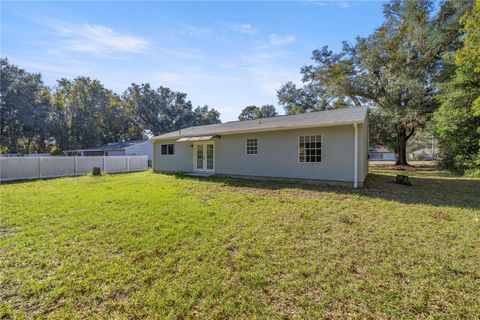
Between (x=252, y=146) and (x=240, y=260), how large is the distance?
829 cm

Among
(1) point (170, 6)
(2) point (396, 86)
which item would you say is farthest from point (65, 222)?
(2) point (396, 86)

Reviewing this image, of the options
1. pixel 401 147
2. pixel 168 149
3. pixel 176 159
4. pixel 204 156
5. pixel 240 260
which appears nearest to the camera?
pixel 240 260

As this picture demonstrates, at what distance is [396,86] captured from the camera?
58.3 feet

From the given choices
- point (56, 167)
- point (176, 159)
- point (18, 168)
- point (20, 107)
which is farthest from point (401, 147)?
point (20, 107)

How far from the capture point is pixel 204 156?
13602 mm

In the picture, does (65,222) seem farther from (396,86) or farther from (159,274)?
(396,86)

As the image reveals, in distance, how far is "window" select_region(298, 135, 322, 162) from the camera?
9701mm

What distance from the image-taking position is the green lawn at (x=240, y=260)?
2557 millimetres

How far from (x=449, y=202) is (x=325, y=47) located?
20.6 metres

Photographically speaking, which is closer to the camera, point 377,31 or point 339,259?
point 339,259

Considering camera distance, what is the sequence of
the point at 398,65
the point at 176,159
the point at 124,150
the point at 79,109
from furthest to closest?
the point at 79,109
the point at 124,150
the point at 398,65
the point at 176,159

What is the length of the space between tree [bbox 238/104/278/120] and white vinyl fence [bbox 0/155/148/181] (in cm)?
3659

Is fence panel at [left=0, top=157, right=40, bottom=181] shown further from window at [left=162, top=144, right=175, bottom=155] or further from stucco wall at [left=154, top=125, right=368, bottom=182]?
stucco wall at [left=154, top=125, right=368, bottom=182]

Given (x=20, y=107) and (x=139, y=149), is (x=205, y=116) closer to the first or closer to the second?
(x=139, y=149)
